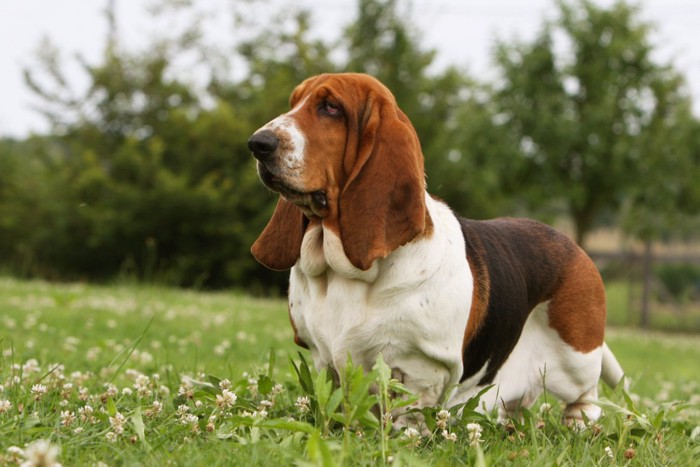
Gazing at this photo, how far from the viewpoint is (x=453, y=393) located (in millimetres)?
3588

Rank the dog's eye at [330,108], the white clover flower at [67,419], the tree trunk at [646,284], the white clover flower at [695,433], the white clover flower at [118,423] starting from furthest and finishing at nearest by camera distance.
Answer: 1. the tree trunk at [646,284]
2. the white clover flower at [695,433]
3. the dog's eye at [330,108]
4. the white clover flower at [67,419]
5. the white clover flower at [118,423]

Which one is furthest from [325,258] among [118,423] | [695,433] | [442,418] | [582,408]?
[695,433]

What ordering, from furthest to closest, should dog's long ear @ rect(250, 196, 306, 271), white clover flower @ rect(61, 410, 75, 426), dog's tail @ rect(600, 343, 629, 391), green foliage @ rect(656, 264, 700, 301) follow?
green foliage @ rect(656, 264, 700, 301), dog's tail @ rect(600, 343, 629, 391), dog's long ear @ rect(250, 196, 306, 271), white clover flower @ rect(61, 410, 75, 426)

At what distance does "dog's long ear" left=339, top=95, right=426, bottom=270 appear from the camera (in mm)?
3166

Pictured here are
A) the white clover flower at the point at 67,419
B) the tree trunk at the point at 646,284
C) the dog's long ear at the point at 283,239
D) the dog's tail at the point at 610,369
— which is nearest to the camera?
the white clover flower at the point at 67,419

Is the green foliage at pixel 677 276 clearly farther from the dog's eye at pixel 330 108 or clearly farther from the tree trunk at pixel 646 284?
the dog's eye at pixel 330 108

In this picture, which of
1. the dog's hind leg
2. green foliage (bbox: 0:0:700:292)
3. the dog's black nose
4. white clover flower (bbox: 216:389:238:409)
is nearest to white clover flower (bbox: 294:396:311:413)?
white clover flower (bbox: 216:389:238:409)

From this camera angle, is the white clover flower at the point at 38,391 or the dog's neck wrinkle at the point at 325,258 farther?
the dog's neck wrinkle at the point at 325,258

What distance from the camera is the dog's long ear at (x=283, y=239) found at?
11.5ft

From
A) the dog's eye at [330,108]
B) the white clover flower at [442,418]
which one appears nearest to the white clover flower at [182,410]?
the white clover flower at [442,418]

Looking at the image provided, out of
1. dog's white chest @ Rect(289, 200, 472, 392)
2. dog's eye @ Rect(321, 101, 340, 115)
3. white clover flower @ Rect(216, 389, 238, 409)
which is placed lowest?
white clover flower @ Rect(216, 389, 238, 409)

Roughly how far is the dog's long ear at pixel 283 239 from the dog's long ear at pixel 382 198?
329mm

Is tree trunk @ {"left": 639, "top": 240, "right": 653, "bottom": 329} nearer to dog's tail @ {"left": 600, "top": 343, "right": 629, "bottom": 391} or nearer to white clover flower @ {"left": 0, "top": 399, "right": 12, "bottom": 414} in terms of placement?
dog's tail @ {"left": 600, "top": 343, "right": 629, "bottom": 391}

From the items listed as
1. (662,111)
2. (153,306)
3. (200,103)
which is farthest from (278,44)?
(153,306)
